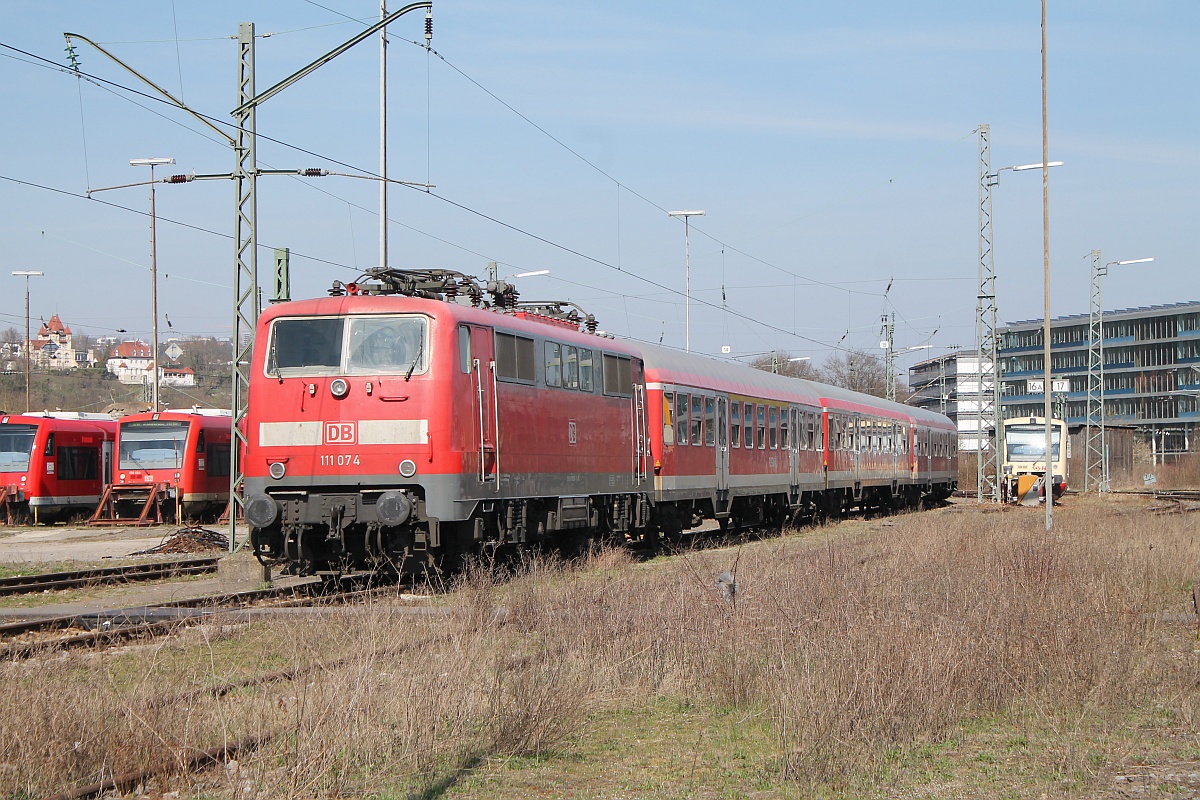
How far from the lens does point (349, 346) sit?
1545 cm

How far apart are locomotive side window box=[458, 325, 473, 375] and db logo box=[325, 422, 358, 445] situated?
1.47 metres

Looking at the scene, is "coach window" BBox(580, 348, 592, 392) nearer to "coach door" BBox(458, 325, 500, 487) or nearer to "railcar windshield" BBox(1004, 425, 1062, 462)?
"coach door" BBox(458, 325, 500, 487)

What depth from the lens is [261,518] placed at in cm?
1499

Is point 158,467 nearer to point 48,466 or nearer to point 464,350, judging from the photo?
point 48,466

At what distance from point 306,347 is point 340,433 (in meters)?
1.24

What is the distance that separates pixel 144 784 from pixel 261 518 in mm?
8652

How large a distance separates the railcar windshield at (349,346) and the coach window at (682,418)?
9320 mm

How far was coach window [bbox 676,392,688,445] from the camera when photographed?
23844 millimetres

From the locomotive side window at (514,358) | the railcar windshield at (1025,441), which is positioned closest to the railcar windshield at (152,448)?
the locomotive side window at (514,358)

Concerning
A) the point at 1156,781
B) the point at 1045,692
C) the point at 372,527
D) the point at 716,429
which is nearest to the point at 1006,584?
the point at 1045,692

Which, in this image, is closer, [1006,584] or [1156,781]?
[1156,781]

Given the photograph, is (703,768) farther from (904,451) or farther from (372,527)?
(904,451)

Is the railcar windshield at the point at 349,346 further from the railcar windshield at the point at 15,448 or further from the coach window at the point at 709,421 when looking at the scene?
the railcar windshield at the point at 15,448

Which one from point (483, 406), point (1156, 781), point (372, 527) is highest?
point (483, 406)
